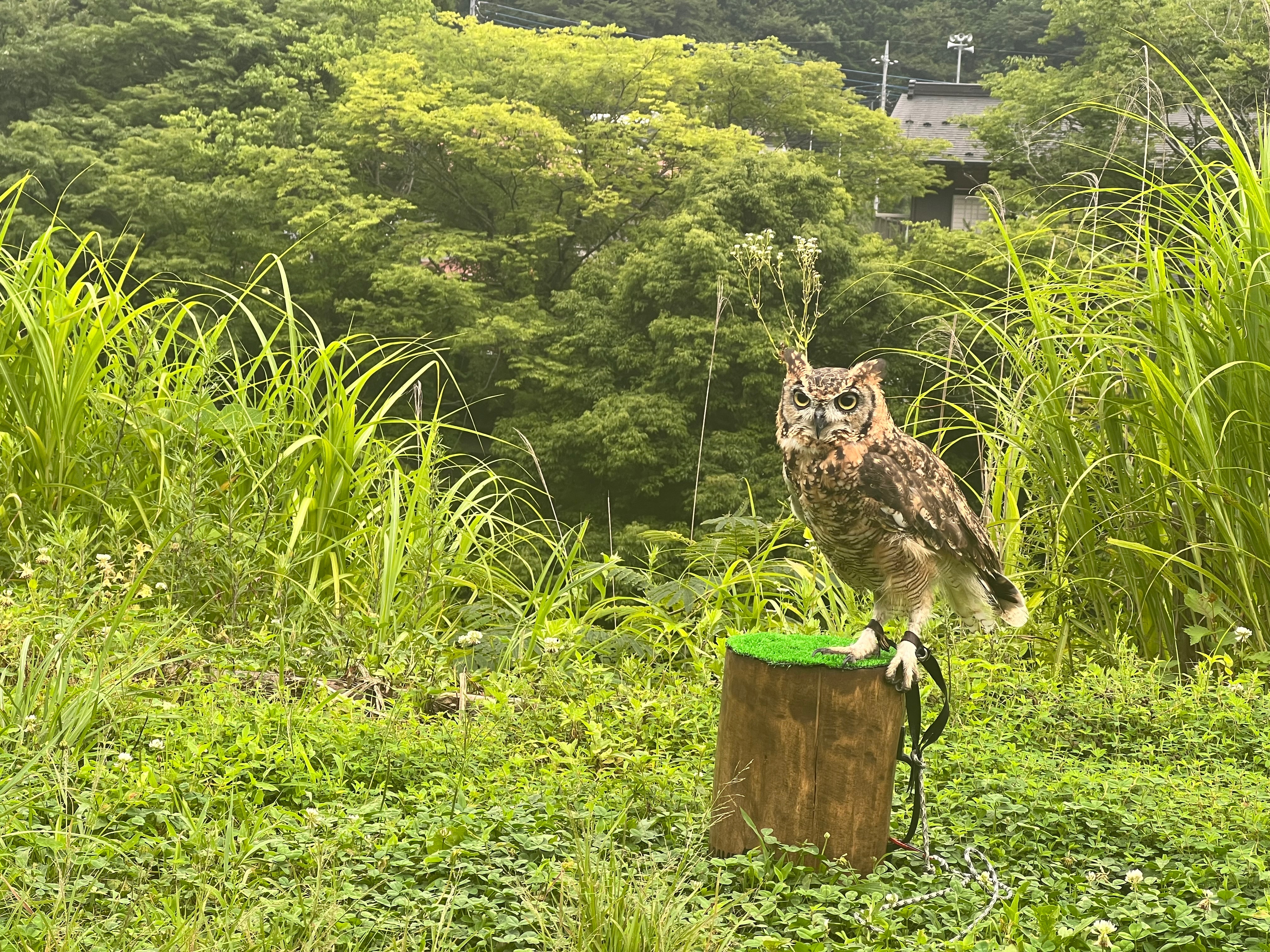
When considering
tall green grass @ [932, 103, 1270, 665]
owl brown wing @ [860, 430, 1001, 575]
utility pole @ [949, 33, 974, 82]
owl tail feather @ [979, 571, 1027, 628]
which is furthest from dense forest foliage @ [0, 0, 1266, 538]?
owl brown wing @ [860, 430, 1001, 575]

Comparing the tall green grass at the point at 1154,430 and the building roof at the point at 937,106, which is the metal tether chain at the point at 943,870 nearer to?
the tall green grass at the point at 1154,430

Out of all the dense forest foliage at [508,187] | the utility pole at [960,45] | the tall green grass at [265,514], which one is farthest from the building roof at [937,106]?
the tall green grass at [265,514]

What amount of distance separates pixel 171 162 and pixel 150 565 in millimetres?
15056

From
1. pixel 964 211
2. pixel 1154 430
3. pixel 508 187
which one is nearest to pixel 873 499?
pixel 1154 430

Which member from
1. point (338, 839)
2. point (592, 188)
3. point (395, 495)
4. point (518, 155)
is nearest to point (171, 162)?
point (518, 155)

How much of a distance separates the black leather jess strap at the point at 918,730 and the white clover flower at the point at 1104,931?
400 mm

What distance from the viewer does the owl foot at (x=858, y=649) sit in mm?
1920

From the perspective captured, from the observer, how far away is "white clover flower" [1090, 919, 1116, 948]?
154 centimetres

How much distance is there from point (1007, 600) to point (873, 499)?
446mm

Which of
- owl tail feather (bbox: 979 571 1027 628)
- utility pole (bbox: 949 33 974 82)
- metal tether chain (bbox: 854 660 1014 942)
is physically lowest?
metal tether chain (bbox: 854 660 1014 942)

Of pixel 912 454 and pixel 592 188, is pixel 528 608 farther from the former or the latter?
pixel 592 188

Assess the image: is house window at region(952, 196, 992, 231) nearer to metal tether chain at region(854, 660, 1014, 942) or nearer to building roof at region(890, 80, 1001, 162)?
building roof at region(890, 80, 1001, 162)

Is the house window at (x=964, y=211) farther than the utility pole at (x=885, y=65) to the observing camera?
No

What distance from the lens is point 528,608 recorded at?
3.66 m
